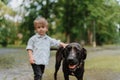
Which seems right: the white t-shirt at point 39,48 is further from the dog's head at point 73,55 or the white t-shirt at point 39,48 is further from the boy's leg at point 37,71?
the dog's head at point 73,55

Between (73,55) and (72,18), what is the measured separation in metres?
51.0

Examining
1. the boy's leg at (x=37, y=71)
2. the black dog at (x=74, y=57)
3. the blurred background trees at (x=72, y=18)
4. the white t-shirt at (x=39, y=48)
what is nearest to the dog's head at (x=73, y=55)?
the black dog at (x=74, y=57)

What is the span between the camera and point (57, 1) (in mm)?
52438

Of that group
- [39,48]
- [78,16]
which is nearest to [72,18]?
[78,16]

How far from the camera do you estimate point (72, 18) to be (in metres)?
59.3

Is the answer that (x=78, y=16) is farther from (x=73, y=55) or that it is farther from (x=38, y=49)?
(x=73, y=55)

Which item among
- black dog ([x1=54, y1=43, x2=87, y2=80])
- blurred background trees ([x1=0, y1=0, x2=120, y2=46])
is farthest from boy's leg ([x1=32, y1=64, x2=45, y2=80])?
blurred background trees ([x1=0, y1=0, x2=120, y2=46])

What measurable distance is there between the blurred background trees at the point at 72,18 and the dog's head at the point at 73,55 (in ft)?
118

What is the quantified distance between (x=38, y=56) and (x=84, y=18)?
49.1 m

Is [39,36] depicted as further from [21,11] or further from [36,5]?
[21,11]

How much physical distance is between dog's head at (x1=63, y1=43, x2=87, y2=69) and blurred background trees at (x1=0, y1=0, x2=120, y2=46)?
118 feet

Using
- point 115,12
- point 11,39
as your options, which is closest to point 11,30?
point 11,39

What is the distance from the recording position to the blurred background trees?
5134 centimetres

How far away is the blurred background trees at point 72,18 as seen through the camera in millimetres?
51344
